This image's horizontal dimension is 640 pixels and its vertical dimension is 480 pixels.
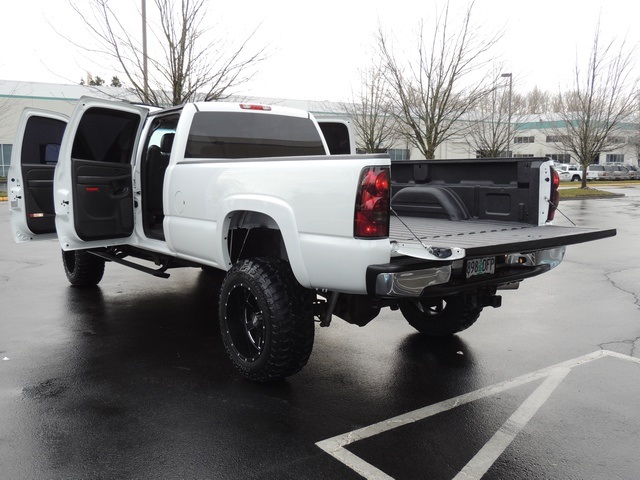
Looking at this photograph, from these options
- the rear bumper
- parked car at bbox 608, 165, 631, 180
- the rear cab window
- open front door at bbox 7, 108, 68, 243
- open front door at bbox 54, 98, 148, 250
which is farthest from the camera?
parked car at bbox 608, 165, 631, 180

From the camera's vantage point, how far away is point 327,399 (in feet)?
13.1

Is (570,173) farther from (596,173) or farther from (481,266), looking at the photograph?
(481,266)

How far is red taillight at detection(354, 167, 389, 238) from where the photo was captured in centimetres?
338

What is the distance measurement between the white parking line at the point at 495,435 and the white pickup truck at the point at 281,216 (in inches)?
27.6

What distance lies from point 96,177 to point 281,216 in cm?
278

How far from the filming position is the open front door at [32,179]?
654 cm

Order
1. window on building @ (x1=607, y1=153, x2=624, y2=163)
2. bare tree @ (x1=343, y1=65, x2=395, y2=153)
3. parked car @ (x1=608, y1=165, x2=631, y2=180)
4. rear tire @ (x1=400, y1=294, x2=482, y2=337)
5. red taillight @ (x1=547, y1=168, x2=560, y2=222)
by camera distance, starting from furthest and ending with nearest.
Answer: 1. window on building @ (x1=607, y1=153, x2=624, y2=163)
2. parked car @ (x1=608, y1=165, x2=631, y2=180)
3. bare tree @ (x1=343, y1=65, x2=395, y2=153)
4. rear tire @ (x1=400, y1=294, x2=482, y2=337)
5. red taillight @ (x1=547, y1=168, x2=560, y2=222)

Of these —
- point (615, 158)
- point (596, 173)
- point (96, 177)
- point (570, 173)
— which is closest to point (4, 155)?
point (96, 177)

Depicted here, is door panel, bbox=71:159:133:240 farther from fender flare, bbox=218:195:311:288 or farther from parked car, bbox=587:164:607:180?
parked car, bbox=587:164:607:180

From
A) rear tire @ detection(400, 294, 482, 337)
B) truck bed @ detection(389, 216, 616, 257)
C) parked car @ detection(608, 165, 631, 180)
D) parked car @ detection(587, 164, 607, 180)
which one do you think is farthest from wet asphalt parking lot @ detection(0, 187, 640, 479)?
parked car @ detection(608, 165, 631, 180)

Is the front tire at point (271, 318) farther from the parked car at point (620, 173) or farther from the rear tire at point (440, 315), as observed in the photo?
the parked car at point (620, 173)

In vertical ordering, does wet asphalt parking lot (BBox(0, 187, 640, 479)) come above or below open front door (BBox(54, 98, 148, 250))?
below

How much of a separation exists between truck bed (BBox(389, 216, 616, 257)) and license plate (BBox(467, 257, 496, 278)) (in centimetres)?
15

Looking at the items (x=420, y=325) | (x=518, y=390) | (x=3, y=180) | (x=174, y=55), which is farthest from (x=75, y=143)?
(x=3, y=180)
